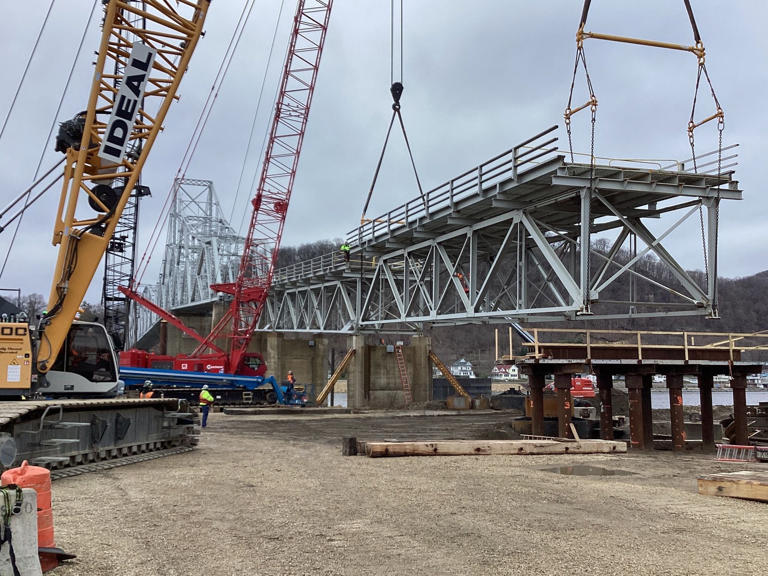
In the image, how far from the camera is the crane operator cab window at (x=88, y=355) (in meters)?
14.6

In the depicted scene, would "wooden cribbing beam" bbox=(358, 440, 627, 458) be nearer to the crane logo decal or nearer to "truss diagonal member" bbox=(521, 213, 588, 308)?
"truss diagonal member" bbox=(521, 213, 588, 308)

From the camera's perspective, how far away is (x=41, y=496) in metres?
6.25

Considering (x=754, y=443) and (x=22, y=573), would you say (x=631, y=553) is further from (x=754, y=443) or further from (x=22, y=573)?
(x=754, y=443)

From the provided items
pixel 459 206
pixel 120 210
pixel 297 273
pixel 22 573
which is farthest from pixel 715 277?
pixel 297 273

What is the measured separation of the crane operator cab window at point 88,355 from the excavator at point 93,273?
21mm

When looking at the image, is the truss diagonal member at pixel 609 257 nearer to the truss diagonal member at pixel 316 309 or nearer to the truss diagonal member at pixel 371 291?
the truss diagonal member at pixel 371 291

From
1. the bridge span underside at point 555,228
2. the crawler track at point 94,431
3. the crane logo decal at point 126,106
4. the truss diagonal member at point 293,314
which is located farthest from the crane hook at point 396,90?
the truss diagonal member at point 293,314

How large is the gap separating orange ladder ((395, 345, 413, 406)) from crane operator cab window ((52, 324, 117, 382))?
99.4ft

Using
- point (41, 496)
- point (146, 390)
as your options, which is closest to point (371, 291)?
point (146, 390)

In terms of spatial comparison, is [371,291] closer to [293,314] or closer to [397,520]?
[293,314]

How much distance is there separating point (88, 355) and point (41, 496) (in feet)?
30.2

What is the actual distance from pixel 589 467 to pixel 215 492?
8.00 meters

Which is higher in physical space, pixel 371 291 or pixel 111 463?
pixel 371 291

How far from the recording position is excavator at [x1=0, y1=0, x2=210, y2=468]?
1277 cm
